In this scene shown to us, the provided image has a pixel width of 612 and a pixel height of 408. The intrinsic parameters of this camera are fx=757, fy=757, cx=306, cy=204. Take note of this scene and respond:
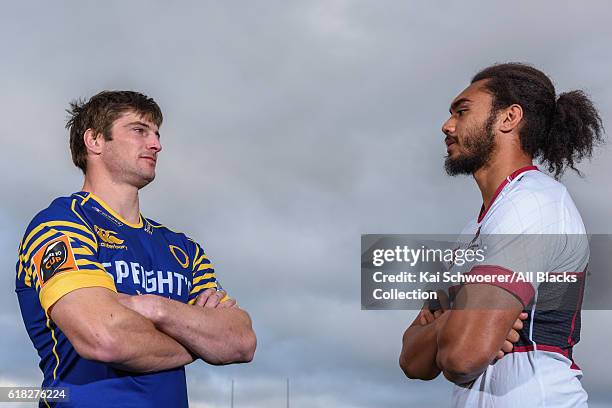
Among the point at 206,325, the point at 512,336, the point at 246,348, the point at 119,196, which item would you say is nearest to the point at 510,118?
the point at 512,336

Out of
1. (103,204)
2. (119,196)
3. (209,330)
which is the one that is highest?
(119,196)

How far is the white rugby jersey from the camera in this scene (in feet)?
16.9

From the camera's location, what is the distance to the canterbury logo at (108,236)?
20.0 ft

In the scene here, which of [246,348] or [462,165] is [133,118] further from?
[462,165]

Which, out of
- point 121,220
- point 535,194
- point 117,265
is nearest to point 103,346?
point 117,265

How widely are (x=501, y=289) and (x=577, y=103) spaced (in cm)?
236

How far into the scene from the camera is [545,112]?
20.9ft

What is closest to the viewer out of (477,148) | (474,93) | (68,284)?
(68,284)

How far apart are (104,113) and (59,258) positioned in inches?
72.9

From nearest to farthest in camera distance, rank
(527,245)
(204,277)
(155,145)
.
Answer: (527,245)
(204,277)
(155,145)

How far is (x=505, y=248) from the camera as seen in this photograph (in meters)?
5.21

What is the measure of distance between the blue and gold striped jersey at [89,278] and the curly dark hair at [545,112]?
3.06 metres

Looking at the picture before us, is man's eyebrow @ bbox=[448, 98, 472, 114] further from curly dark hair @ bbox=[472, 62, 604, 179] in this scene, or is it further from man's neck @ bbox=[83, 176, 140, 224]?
man's neck @ bbox=[83, 176, 140, 224]

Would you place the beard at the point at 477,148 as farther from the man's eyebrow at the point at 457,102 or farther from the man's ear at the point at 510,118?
the man's eyebrow at the point at 457,102
